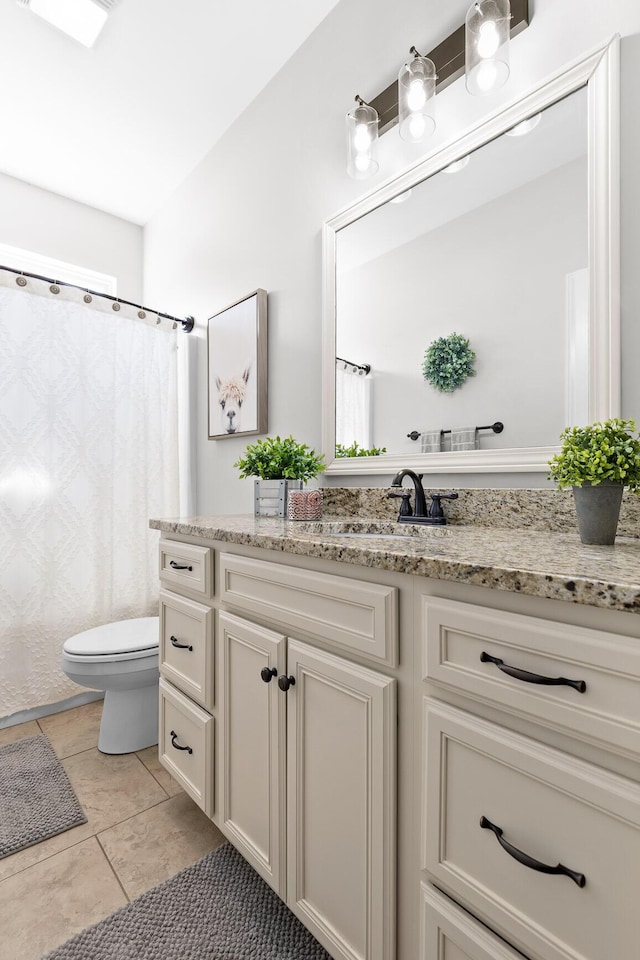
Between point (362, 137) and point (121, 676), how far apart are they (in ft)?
6.69

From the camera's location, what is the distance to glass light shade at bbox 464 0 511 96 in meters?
1.13

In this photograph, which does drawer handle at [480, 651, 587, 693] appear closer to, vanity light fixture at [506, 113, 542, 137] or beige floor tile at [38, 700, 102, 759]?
vanity light fixture at [506, 113, 542, 137]

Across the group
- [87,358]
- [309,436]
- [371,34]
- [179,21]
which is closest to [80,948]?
[309,436]

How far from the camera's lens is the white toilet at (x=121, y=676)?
170 cm

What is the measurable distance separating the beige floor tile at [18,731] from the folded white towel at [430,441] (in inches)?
79.5

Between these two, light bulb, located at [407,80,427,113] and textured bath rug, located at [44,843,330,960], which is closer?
textured bath rug, located at [44,843,330,960]

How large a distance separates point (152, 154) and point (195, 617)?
7.67 feet

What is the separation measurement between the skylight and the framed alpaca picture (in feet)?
3.37

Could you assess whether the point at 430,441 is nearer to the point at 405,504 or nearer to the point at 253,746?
the point at 405,504

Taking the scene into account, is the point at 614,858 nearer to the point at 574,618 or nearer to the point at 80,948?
the point at 574,618

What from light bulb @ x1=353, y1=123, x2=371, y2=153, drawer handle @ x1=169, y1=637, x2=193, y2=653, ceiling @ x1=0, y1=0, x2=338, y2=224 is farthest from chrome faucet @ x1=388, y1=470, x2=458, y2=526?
ceiling @ x1=0, y1=0, x2=338, y2=224

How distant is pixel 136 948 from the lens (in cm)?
104

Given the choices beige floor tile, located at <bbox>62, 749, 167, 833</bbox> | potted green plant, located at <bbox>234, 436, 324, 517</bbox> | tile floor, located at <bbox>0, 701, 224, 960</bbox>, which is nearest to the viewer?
tile floor, located at <bbox>0, 701, 224, 960</bbox>

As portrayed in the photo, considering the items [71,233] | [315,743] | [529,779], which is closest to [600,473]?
[529,779]
